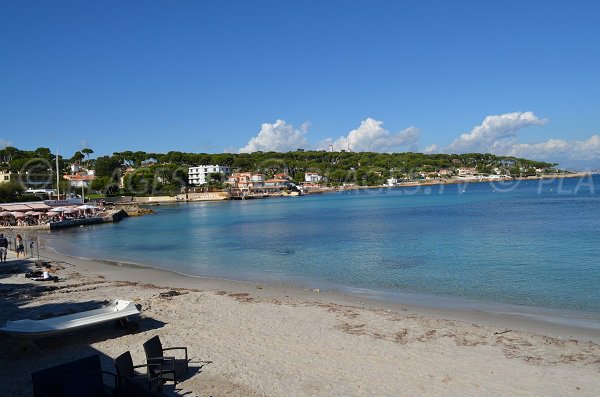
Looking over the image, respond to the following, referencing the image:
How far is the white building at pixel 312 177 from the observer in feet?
538

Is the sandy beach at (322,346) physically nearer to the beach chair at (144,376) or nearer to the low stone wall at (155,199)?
the beach chair at (144,376)

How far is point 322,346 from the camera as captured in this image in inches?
377

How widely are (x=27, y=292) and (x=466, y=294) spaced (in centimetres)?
1370

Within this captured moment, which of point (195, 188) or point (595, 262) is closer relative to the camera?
point (595, 262)

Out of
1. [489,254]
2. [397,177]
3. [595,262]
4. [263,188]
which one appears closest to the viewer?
[595,262]

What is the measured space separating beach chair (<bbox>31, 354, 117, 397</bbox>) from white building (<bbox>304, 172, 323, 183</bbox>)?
517 ft

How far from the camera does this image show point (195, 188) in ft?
400

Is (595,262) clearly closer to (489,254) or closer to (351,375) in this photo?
(489,254)

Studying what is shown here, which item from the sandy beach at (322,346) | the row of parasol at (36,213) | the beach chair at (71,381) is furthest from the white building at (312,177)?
the beach chair at (71,381)

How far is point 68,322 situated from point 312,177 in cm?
15655

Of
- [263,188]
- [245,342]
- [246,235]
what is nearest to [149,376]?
[245,342]

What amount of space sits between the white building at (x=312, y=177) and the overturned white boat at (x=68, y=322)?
153 metres

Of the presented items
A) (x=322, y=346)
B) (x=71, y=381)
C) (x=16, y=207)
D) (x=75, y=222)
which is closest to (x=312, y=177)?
(x=75, y=222)

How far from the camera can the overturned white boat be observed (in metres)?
8.74
